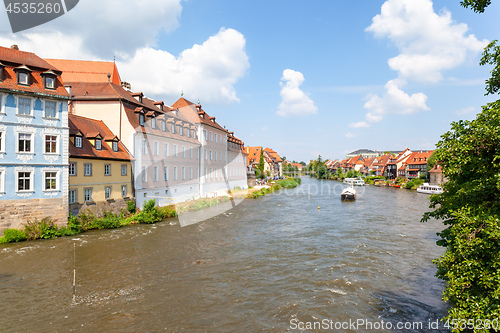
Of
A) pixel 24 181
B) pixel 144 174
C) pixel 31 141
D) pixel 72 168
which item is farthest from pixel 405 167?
pixel 24 181

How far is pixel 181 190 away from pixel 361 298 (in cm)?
2629

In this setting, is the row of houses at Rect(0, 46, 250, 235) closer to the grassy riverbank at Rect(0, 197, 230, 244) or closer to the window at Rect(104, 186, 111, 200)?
the window at Rect(104, 186, 111, 200)

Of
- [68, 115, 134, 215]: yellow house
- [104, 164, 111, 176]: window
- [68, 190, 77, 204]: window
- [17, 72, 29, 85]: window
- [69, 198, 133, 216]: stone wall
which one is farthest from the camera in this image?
[104, 164, 111, 176]: window

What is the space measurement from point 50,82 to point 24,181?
673 centimetres

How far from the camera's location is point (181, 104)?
43.0 m

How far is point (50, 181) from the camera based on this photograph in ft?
63.1

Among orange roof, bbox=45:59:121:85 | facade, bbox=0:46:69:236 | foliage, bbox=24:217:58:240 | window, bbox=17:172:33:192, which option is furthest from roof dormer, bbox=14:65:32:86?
orange roof, bbox=45:59:121:85

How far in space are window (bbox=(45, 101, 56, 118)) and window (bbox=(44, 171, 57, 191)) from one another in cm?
382

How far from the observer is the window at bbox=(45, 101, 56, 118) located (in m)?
19.2

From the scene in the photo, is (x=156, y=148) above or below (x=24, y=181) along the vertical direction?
above

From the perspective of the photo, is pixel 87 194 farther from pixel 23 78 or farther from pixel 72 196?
pixel 23 78

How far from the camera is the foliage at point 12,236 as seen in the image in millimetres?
17309

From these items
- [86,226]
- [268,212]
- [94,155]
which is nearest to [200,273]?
[86,226]

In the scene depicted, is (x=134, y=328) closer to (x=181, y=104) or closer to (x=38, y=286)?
(x=38, y=286)
